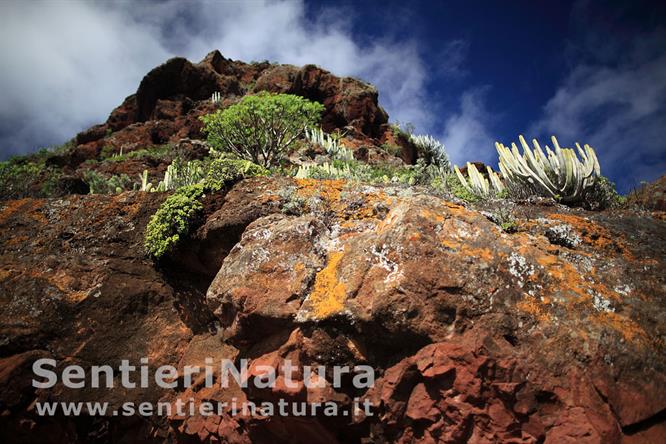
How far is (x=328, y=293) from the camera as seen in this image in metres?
4.10

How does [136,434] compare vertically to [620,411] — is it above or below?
above

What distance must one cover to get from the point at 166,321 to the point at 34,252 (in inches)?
88.5

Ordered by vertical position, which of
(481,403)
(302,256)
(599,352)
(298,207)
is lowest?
(481,403)

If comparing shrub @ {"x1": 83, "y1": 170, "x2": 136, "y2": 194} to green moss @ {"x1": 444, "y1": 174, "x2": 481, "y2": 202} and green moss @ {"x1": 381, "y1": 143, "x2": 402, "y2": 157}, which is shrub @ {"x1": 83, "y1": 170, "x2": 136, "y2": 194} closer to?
green moss @ {"x1": 444, "y1": 174, "x2": 481, "y2": 202}

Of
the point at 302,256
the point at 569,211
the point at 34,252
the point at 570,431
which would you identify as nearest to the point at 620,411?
the point at 570,431

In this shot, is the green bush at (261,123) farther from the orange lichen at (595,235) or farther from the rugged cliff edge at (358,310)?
the orange lichen at (595,235)

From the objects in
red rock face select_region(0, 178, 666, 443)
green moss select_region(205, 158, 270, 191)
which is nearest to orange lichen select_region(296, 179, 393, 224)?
red rock face select_region(0, 178, 666, 443)

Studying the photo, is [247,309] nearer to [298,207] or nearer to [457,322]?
[298,207]

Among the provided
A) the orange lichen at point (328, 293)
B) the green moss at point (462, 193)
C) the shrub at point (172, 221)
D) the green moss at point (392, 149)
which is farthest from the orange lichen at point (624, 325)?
the green moss at point (392, 149)

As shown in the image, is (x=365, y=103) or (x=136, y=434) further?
(x=365, y=103)

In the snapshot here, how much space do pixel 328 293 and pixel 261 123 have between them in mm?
9627

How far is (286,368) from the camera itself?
3.90 metres

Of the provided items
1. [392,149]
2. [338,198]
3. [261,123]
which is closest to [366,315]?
[338,198]

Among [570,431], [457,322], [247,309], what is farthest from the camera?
[247,309]
